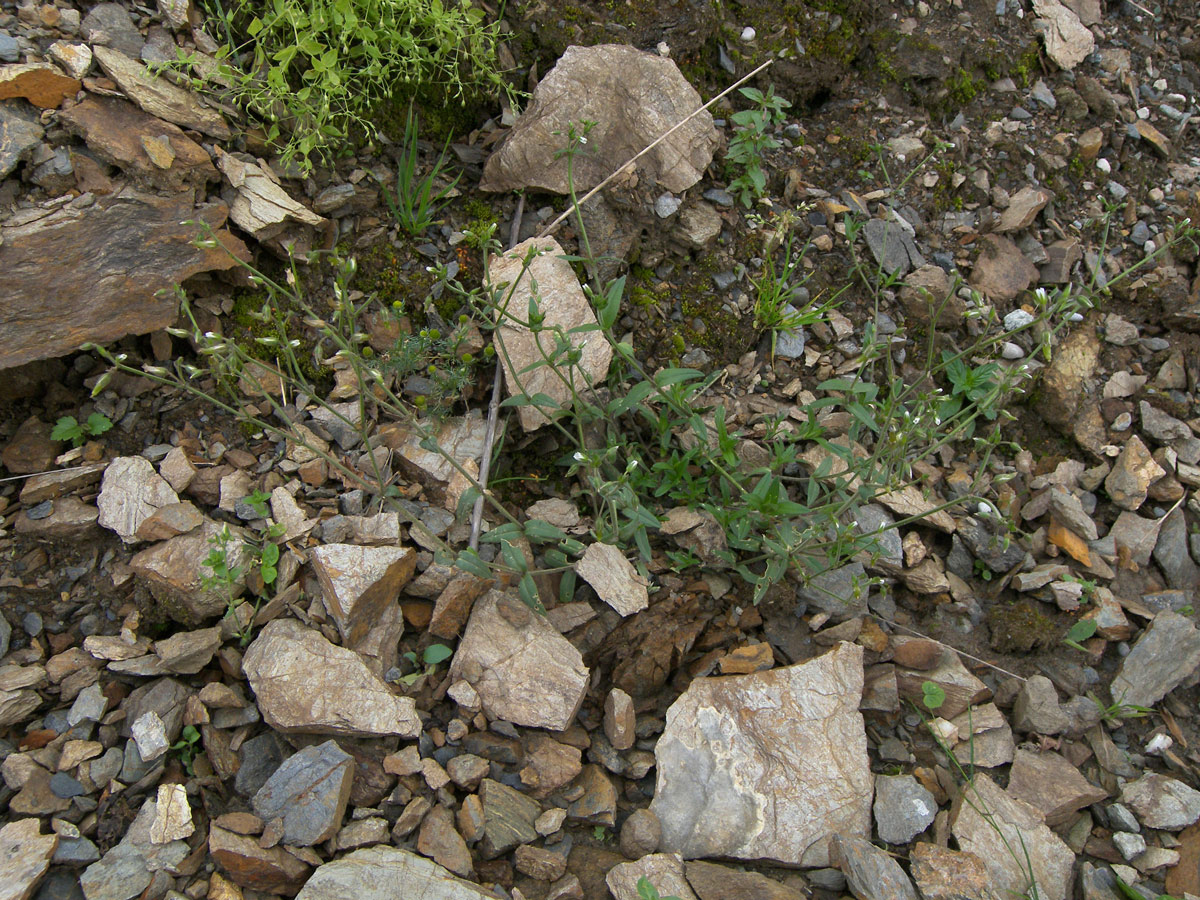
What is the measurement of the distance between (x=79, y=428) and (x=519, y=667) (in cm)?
194

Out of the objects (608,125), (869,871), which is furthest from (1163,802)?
(608,125)

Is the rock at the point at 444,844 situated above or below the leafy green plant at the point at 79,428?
below

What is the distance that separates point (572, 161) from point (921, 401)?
194 cm

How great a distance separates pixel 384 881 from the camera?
7.88ft

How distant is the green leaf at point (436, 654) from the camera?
114 inches

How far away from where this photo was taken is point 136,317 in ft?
10.2

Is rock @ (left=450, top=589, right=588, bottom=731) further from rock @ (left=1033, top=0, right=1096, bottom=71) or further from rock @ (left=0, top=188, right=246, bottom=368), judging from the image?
rock @ (left=1033, top=0, right=1096, bottom=71)

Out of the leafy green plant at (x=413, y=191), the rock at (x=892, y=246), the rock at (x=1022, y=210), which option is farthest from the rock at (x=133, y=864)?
the rock at (x=1022, y=210)

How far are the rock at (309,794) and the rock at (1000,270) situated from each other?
11.6 ft

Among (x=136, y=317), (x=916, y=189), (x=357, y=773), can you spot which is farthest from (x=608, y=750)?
(x=916, y=189)

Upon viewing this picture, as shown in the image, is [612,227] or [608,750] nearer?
[608,750]

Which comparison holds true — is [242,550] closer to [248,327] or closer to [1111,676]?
[248,327]

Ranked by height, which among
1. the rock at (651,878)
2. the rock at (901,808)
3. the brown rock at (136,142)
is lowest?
the rock at (901,808)

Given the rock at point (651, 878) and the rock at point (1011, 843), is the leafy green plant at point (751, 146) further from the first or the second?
the rock at point (651, 878)
